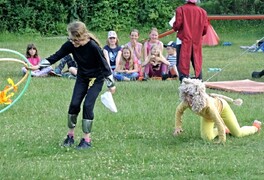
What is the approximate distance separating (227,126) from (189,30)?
3.30m

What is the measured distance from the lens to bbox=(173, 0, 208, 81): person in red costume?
37.5ft

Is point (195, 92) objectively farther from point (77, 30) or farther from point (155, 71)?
point (155, 71)

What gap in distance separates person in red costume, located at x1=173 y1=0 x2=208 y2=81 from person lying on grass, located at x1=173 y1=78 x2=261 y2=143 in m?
2.88

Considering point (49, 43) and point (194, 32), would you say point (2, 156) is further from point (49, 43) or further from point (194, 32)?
point (49, 43)

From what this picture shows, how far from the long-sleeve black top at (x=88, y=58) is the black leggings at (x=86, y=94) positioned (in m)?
0.09

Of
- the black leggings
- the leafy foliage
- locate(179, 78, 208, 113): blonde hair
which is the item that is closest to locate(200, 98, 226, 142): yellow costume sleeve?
locate(179, 78, 208, 113): blonde hair

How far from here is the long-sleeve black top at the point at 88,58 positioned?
7.82 m

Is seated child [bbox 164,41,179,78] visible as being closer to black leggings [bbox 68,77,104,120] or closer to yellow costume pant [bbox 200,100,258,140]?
yellow costume pant [bbox 200,100,258,140]

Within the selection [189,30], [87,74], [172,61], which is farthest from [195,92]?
[172,61]

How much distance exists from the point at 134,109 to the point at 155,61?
13.6ft

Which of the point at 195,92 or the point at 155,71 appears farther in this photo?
the point at 155,71

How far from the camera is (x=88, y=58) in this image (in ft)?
25.8

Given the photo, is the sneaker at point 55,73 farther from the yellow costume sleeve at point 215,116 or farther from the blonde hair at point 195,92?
the blonde hair at point 195,92

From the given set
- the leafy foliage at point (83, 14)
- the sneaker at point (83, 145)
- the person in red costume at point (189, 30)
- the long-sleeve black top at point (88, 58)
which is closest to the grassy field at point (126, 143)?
the sneaker at point (83, 145)
